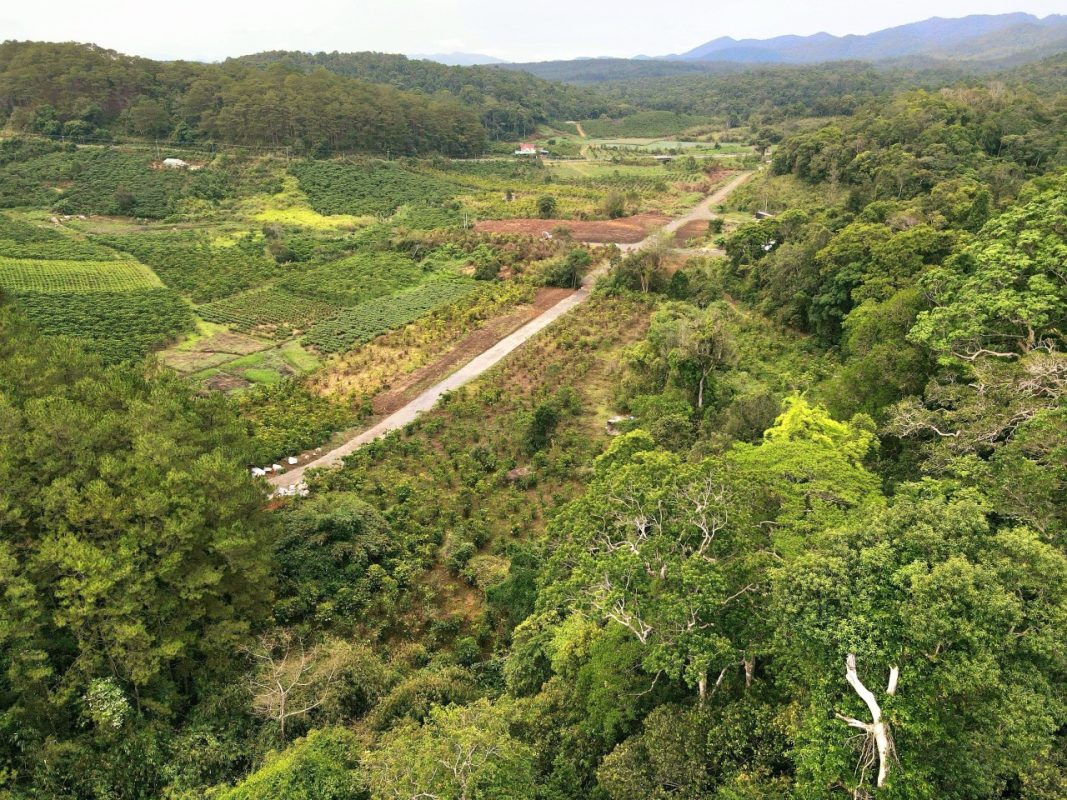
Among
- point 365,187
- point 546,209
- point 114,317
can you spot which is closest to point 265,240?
point 114,317

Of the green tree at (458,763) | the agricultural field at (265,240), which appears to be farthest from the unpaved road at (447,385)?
the green tree at (458,763)

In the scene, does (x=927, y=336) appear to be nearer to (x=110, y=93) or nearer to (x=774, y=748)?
(x=774, y=748)

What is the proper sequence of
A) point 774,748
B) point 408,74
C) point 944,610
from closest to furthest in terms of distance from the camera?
point 944,610, point 774,748, point 408,74

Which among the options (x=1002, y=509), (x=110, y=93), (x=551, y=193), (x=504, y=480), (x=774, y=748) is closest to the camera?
(x=774, y=748)

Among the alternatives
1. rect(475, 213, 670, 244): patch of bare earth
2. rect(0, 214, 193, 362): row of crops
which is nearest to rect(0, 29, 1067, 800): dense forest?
rect(0, 214, 193, 362): row of crops

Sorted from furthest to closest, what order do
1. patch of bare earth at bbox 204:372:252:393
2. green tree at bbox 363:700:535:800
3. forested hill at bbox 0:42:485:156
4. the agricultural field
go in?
forested hill at bbox 0:42:485:156 → the agricultural field → patch of bare earth at bbox 204:372:252:393 → green tree at bbox 363:700:535:800

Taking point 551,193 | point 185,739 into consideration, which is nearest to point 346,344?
point 185,739

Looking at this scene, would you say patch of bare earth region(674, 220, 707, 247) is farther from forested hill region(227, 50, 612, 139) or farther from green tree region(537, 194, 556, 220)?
forested hill region(227, 50, 612, 139)
